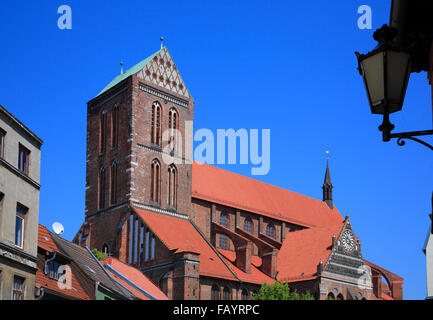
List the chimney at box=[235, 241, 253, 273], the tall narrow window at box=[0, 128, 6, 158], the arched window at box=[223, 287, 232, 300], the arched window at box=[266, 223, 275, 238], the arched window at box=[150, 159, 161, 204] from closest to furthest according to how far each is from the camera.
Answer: the tall narrow window at box=[0, 128, 6, 158] → the arched window at box=[223, 287, 232, 300] → the arched window at box=[150, 159, 161, 204] → the chimney at box=[235, 241, 253, 273] → the arched window at box=[266, 223, 275, 238]

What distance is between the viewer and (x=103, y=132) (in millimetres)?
53469

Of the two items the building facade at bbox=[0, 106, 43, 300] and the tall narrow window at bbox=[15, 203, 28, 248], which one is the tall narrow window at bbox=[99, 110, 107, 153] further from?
the tall narrow window at bbox=[15, 203, 28, 248]

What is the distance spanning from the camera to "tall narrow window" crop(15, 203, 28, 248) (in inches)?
816

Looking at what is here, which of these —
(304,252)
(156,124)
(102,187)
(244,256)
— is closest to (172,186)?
(156,124)

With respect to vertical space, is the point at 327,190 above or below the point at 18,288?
above

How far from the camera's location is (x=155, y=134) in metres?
51.7

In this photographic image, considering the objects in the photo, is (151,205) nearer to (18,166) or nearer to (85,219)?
(85,219)

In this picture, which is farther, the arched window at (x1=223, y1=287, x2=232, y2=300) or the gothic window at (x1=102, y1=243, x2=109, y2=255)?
the gothic window at (x1=102, y1=243, x2=109, y2=255)

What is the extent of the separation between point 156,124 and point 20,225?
31483 mm

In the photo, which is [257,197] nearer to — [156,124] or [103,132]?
[156,124]

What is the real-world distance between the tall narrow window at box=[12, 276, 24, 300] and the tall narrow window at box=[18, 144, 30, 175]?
3.31 m

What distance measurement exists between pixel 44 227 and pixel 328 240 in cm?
3308

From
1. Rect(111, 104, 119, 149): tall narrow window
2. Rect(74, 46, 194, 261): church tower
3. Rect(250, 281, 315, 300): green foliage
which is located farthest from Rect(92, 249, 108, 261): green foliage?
Rect(250, 281, 315, 300): green foliage

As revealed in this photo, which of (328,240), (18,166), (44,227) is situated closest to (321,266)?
(328,240)
